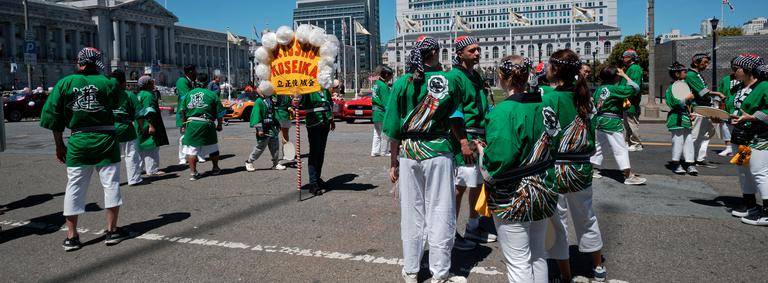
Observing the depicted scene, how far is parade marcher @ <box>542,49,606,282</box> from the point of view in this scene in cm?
391

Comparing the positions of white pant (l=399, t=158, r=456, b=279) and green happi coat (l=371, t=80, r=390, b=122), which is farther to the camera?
green happi coat (l=371, t=80, r=390, b=122)

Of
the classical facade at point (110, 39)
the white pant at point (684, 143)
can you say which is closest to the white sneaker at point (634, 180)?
the white pant at point (684, 143)

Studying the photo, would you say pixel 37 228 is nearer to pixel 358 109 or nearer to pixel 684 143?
pixel 684 143

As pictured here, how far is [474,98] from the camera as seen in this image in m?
4.56

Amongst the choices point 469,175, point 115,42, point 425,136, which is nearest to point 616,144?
point 469,175

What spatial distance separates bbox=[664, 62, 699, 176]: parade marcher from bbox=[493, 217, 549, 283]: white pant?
650 cm

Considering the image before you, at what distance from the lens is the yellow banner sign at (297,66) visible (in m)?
7.36

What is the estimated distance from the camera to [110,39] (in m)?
111

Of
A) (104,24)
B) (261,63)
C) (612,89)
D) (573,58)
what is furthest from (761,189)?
(104,24)

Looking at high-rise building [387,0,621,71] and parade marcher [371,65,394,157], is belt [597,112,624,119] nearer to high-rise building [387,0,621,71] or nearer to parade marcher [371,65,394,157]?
parade marcher [371,65,394,157]

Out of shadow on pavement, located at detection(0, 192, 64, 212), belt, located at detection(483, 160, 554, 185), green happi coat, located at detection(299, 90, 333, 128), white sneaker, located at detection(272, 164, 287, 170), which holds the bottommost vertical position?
shadow on pavement, located at detection(0, 192, 64, 212)

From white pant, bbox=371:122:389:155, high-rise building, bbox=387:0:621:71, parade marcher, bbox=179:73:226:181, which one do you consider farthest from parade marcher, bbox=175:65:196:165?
high-rise building, bbox=387:0:621:71

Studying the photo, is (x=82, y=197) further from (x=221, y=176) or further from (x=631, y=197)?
(x=631, y=197)

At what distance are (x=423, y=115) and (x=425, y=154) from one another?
0.96 ft
